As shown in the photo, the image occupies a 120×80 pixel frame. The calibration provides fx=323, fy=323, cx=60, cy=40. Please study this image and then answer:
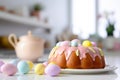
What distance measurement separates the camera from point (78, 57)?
985mm

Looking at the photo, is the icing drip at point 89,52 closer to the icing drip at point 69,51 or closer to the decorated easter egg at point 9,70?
the icing drip at point 69,51

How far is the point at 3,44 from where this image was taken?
10.8 ft

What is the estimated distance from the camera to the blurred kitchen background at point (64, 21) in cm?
369

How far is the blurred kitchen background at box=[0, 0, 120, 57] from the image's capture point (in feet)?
12.1

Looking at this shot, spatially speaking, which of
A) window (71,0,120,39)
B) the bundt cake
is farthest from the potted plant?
the bundt cake

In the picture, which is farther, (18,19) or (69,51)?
(18,19)

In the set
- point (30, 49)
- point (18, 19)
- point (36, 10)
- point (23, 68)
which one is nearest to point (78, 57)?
point (23, 68)

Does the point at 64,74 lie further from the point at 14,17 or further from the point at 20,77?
the point at 14,17

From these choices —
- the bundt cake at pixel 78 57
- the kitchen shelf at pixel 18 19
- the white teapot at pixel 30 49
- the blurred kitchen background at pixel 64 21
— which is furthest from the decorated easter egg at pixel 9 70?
the blurred kitchen background at pixel 64 21

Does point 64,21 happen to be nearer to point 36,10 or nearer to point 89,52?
point 36,10

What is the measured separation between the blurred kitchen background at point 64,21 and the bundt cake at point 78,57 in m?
2.19

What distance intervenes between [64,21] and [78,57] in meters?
4.06

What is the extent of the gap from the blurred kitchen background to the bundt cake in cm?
219

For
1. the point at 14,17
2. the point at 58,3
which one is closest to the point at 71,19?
the point at 58,3
